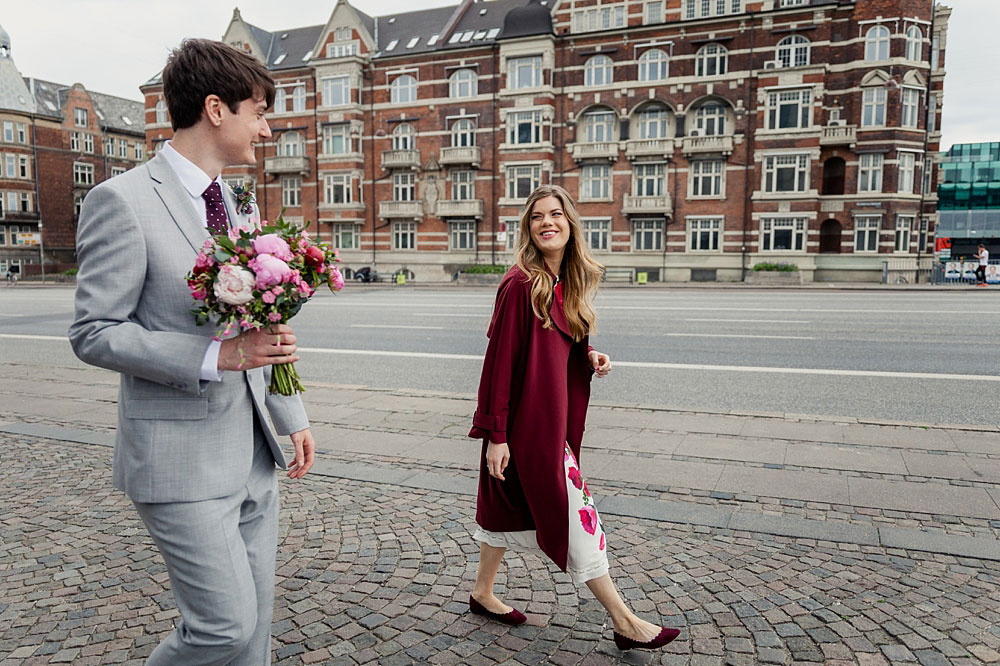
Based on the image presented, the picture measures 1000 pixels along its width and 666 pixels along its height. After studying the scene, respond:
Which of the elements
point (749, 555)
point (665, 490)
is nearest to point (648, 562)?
point (749, 555)

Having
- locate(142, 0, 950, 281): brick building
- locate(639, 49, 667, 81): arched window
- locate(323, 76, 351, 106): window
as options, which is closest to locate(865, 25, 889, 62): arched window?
locate(142, 0, 950, 281): brick building

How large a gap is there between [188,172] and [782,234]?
38.4 metres

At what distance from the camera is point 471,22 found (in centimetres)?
4459

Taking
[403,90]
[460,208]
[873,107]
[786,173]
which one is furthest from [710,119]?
[403,90]

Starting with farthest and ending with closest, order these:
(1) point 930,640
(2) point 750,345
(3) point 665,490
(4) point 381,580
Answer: (2) point 750,345 → (3) point 665,490 → (4) point 381,580 → (1) point 930,640

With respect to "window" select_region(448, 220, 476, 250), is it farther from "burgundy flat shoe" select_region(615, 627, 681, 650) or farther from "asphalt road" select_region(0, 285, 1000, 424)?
"burgundy flat shoe" select_region(615, 627, 681, 650)

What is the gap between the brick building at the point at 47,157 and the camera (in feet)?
191

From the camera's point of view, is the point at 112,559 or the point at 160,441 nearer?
the point at 160,441

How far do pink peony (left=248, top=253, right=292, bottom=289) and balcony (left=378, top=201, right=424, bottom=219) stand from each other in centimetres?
4266

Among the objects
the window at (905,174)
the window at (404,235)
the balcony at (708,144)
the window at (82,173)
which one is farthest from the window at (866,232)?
the window at (82,173)

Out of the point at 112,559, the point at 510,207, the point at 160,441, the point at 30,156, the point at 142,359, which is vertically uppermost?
the point at 30,156

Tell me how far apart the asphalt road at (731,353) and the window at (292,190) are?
28419 millimetres

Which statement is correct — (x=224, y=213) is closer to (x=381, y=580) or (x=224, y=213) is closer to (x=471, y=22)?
(x=381, y=580)

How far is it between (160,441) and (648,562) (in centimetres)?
277
